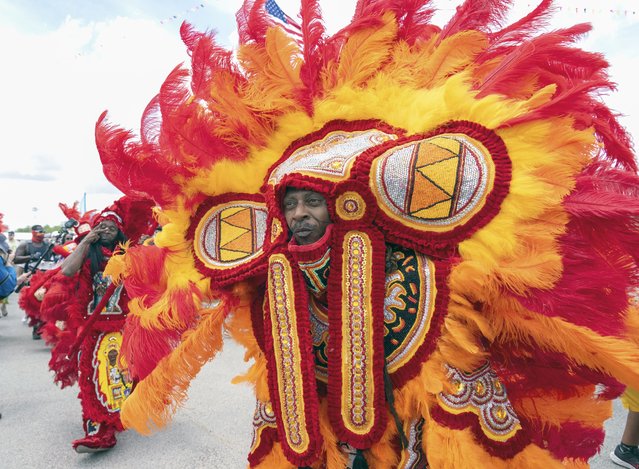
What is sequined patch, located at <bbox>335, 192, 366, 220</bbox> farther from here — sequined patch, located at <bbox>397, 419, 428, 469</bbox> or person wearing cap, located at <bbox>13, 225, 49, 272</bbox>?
person wearing cap, located at <bbox>13, 225, 49, 272</bbox>

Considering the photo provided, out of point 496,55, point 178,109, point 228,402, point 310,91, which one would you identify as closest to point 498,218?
point 496,55

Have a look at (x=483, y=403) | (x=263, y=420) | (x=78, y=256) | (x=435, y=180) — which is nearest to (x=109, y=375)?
(x=78, y=256)

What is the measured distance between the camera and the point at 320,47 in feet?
5.58

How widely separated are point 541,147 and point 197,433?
10.0 feet

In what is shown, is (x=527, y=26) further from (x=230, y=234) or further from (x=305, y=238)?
(x=230, y=234)

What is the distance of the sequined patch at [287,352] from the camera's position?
151cm

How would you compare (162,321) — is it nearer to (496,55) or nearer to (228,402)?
(496,55)

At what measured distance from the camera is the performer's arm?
312 centimetres

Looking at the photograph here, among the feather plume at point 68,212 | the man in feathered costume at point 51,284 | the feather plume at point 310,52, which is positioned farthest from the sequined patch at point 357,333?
the feather plume at point 68,212

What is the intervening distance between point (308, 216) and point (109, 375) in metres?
2.43

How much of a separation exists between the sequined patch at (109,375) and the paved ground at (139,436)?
347 millimetres

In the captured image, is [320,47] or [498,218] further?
[320,47]

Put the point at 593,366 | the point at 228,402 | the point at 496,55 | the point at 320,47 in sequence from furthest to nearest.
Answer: the point at 228,402 < the point at 320,47 < the point at 496,55 < the point at 593,366

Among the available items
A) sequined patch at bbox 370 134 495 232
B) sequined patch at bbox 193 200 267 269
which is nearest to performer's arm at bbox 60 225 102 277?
sequined patch at bbox 193 200 267 269
